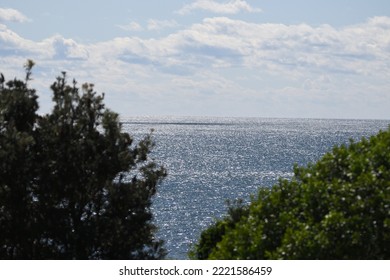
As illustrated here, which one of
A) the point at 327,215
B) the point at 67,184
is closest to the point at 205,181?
the point at 67,184

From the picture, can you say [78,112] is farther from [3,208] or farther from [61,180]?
[3,208]

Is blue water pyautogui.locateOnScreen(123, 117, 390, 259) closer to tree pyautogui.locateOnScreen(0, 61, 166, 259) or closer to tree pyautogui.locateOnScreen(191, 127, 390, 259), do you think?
tree pyautogui.locateOnScreen(0, 61, 166, 259)

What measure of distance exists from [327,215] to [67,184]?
42.3ft

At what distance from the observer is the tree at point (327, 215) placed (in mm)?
12477

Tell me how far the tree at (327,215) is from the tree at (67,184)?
32.2 feet

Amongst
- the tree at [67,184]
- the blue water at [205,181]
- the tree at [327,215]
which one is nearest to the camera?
the tree at [327,215]

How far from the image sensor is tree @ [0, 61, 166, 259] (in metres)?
23.2

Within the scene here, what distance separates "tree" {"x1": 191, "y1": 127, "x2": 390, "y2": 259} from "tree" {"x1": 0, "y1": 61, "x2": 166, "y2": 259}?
9823 millimetres

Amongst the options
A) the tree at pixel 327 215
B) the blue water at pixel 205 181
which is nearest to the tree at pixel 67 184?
the blue water at pixel 205 181

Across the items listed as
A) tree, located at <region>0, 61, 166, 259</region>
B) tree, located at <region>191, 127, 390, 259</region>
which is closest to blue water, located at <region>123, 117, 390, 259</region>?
tree, located at <region>0, 61, 166, 259</region>

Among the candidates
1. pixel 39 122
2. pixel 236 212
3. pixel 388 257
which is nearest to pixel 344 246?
pixel 388 257

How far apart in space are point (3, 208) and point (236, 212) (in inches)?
Answer: 316

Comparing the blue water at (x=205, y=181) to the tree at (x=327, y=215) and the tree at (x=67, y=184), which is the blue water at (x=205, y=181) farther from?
the tree at (x=327, y=215)
